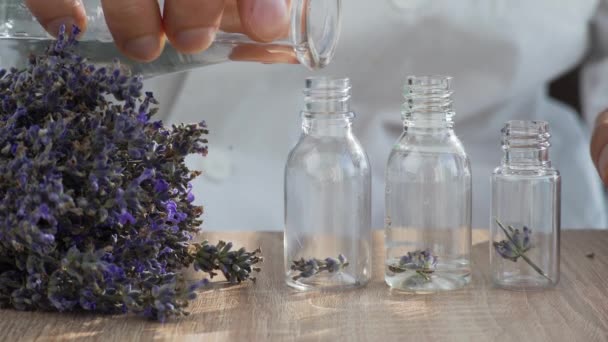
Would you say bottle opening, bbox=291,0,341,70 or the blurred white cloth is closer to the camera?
bottle opening, bbox=291,0,341,70

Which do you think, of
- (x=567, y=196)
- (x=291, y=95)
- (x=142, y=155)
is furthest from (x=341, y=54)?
(x=142, y=155)

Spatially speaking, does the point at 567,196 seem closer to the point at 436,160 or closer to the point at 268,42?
the point at 436,160

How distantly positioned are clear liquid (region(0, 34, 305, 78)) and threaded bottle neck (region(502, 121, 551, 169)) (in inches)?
10.3

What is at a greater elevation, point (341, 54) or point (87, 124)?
point (341, 54)

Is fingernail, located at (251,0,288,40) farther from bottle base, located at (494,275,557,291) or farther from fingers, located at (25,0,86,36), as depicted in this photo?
bottle base, located at (494,275,557,291)

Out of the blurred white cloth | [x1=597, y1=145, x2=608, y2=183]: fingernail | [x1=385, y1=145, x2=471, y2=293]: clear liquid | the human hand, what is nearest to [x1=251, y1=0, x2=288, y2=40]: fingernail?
the human hand

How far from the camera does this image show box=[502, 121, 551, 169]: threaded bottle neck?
995mm

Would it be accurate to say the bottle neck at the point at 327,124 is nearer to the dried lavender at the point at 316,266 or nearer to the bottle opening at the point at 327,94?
the bottle opening at the point at 327,94

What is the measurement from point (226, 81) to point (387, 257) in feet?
1.97

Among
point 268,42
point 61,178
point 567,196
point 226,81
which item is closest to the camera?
point 61,178

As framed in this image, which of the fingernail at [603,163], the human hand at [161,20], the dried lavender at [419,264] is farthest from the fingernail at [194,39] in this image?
the fingernail at [603,163]

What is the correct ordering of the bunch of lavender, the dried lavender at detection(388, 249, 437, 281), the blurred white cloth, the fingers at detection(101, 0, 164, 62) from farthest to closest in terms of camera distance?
the blurred white cloth < the dried lavender at detection(388, 249, 437, 281) < the fingers at detection(101, 0, 164, 62) < the bunch of lavender

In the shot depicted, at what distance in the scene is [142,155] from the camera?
855 mm

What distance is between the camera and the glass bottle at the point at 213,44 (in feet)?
3.24
